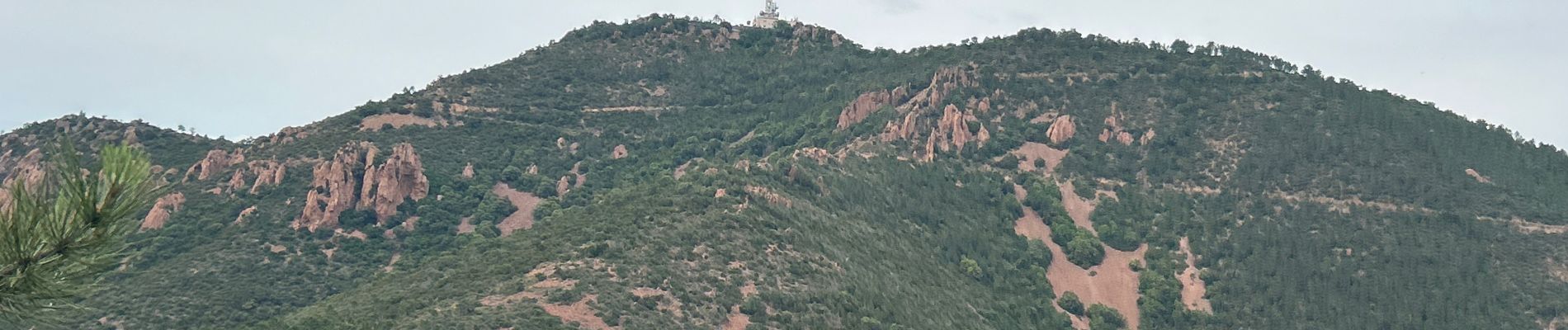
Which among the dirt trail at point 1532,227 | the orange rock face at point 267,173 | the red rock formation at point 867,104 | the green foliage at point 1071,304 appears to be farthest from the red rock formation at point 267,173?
the dirt trail at point 1532,227

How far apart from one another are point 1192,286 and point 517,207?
191ft

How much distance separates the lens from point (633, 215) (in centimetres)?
12219

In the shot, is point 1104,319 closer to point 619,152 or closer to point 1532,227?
point 1532,227

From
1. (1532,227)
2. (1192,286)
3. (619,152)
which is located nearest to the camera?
(1192,286)

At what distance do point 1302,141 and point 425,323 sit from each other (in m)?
91.2

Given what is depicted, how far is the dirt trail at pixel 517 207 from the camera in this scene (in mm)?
149250

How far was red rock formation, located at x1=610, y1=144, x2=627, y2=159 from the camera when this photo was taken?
171 m

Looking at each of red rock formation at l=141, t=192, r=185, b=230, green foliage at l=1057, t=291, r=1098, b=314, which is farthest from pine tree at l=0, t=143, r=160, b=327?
green foliage at l=1057, t=291, r=1098, b=314

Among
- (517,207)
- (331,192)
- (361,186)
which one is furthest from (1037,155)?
(331,192)

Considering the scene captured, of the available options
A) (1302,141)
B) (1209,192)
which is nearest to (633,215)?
(1209,192)

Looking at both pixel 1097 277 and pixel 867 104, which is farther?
pixel 867 104

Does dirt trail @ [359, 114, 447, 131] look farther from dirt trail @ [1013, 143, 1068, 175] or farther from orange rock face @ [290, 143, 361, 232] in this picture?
dirt trail @ [1013, 143, 1068, 175]

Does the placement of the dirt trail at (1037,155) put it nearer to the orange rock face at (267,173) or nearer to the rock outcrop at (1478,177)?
the rock outcrop at (1478,177)

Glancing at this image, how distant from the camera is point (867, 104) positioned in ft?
543
